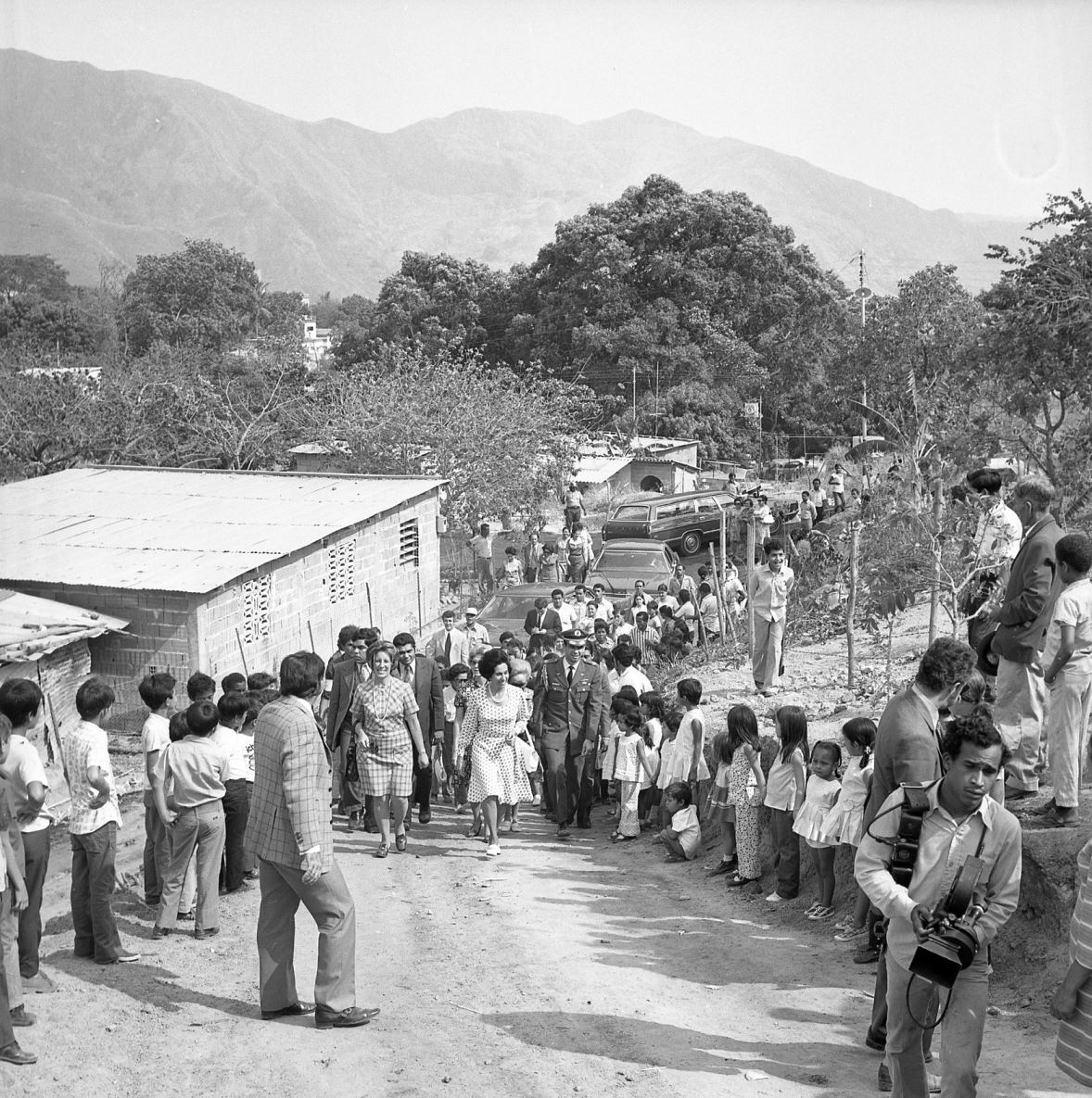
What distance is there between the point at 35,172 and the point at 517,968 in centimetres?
10811

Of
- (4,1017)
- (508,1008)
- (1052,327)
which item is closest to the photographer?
(4,1017)

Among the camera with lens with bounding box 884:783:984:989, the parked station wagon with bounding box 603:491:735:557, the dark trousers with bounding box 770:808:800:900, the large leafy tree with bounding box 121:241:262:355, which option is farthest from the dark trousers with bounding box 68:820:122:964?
the large leafy tree with bounding box 121:241:262:355

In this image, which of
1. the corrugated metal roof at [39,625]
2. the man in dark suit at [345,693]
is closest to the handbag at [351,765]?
the man in dark suit at [345,693]

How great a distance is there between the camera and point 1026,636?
267 inches

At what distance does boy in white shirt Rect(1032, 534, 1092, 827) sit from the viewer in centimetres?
620

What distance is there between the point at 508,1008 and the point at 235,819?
2.61 metres

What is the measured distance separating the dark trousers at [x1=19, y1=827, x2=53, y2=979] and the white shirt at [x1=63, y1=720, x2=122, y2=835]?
0.31 metres

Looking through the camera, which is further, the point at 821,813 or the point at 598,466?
the point at 598,466

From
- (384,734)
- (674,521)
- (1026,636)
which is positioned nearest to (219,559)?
(384,734)

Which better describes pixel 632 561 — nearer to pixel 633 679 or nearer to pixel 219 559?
pixel 219 559

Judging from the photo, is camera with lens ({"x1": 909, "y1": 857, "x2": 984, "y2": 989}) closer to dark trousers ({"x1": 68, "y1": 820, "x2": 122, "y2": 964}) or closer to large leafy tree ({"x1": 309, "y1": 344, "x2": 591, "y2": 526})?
dark trousers ({"x1": 68, "y1": 820, "x2": 122, "y2": 964})

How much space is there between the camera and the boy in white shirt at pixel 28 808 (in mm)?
6023

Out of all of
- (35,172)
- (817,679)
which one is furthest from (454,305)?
(35,172)

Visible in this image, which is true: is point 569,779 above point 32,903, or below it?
below
